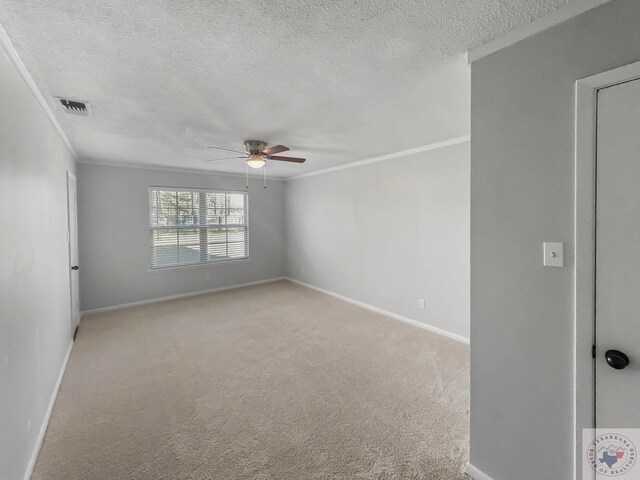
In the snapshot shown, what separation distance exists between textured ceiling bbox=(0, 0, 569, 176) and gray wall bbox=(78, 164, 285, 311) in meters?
1.76

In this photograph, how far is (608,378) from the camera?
3.92 ft

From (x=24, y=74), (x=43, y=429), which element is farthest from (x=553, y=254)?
(x=43, y=429)

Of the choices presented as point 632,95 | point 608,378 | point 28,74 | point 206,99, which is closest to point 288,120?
point 206,99

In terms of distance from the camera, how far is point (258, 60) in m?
1.68

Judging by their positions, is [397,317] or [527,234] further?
[397,317]

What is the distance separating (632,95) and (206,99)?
8.05 feet

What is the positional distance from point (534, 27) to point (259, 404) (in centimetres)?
294

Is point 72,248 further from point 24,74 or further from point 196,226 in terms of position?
point 24,74

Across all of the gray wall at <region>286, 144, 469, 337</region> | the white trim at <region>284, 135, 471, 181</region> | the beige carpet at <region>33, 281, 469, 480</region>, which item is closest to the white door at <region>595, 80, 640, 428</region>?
the beige carpet at <region>33, 281, 469, 480</region>

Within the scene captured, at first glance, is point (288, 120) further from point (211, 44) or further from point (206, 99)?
point (211, 44)

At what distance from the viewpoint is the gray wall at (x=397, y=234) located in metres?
3.44

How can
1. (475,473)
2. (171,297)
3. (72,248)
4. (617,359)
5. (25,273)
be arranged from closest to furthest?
(617,359), (475,473), (25,273), (72,248), (171,297)

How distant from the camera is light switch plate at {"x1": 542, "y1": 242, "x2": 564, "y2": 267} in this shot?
51.4 inches

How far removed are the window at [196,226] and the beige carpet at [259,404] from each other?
1.65 meters
